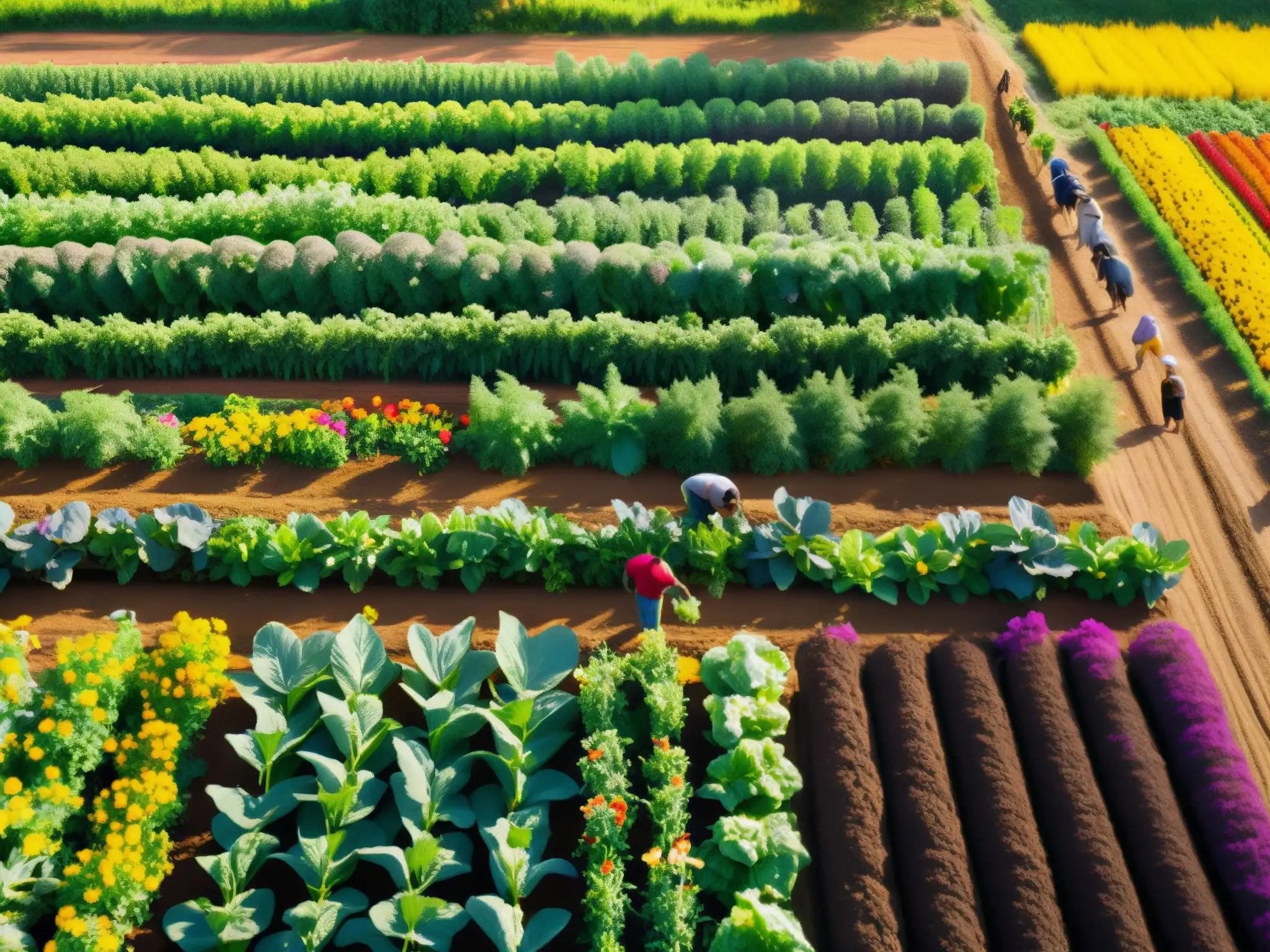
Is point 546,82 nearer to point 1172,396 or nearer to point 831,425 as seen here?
point 831,425

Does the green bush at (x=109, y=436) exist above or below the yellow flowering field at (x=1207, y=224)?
below

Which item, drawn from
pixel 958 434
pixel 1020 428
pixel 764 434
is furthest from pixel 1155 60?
pixel 764 434

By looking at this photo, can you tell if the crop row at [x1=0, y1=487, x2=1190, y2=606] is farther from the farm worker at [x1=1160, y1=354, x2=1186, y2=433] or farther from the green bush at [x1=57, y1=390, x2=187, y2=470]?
the farm worker at [x1=1160, y1=354, x2=1186, y2=433]

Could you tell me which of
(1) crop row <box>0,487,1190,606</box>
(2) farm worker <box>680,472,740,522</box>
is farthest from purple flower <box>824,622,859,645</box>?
(2) farm worker <box>680,472,740,522</box>

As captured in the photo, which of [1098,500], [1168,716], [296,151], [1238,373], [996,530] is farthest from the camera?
[296,151]

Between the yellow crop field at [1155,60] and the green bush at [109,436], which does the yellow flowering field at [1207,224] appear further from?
the green bush at [109,436]

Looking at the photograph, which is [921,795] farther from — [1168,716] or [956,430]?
[956,430]

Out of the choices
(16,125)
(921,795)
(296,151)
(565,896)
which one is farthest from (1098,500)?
(16,125)

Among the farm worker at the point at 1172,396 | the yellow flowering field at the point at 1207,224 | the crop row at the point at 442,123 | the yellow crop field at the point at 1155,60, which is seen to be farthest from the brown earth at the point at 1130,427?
the crop row at the point at 442,123
